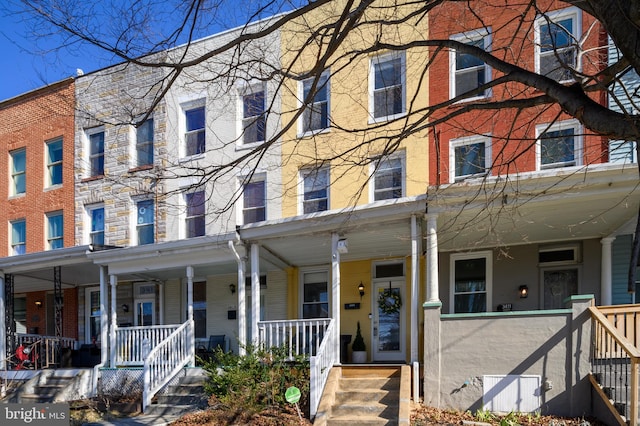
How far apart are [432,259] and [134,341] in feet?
23.7

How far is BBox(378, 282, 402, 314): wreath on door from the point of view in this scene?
12.3m

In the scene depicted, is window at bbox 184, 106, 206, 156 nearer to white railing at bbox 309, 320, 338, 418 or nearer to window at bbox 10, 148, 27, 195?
window at bbox 10, 148, 27, 195

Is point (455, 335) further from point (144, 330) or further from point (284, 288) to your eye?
point (144, 330)

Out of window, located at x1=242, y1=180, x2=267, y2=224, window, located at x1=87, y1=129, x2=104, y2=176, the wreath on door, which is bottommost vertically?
the wreath on door

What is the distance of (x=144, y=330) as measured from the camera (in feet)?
39.6

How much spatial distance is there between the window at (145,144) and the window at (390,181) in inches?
265

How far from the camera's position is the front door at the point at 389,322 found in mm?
12234

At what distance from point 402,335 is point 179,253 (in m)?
5.47

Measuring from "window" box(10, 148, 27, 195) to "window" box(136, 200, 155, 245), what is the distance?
498cm

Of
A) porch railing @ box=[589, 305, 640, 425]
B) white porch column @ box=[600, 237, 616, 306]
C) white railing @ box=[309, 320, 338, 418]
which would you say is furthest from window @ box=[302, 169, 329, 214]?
porch railing @ box=[589, 305, 640, 425]

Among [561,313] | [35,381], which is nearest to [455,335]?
[561,313]

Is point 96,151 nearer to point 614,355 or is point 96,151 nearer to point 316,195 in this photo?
point 316,195

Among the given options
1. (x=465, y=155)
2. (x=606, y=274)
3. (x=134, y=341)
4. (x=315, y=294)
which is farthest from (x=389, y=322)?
(x=134, y=341)

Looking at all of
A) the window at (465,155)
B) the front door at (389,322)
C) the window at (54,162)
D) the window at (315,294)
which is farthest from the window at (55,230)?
the window at (465,155)
